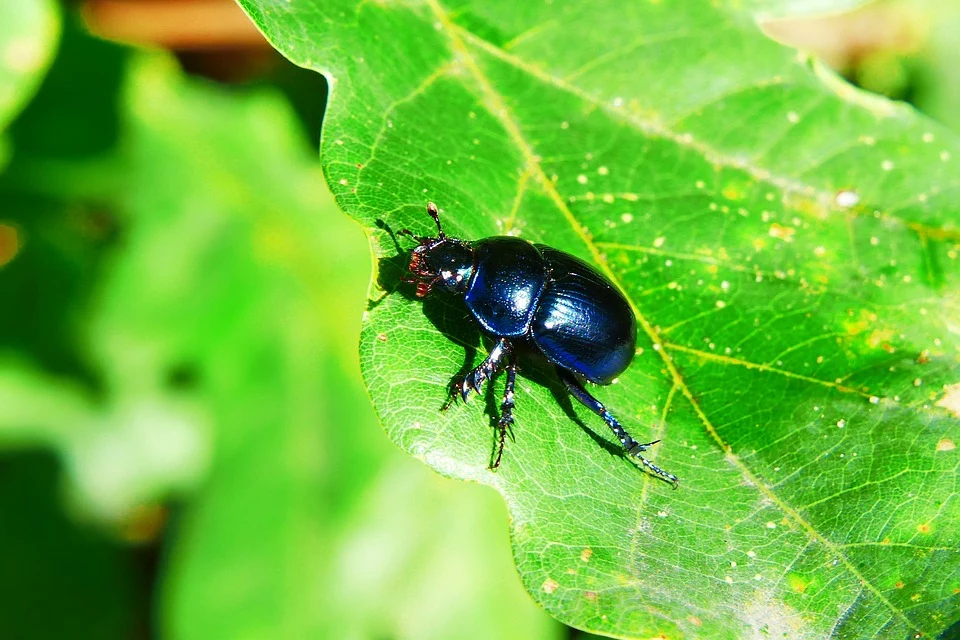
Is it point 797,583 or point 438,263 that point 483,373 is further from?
point 797,583

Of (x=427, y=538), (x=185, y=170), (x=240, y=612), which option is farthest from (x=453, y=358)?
(x=185, y=170)

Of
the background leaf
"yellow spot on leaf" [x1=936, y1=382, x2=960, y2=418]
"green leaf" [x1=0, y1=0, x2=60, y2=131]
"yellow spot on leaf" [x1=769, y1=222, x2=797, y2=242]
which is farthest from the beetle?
"green leaf" [x1=0, y1=0, x2=60, y2=131]

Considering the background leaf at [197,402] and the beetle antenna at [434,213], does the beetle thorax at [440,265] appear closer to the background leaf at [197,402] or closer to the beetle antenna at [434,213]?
the beetle antenna at [434,213]

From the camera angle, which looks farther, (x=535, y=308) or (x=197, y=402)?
(x=197, y=402)

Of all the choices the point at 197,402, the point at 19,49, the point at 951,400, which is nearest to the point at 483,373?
the point at 951,400

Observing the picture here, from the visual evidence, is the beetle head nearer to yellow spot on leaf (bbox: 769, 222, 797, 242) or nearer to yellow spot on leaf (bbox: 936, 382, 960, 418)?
yellow spot on leaf (bbox: 769, 222, 797, 242)

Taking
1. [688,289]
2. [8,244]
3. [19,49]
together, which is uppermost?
[19,49]
